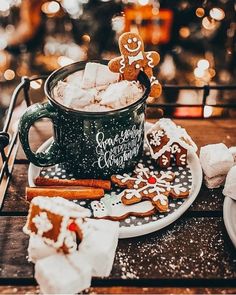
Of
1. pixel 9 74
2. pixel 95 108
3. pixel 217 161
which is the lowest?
pixel 9 74

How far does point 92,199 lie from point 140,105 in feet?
0.64

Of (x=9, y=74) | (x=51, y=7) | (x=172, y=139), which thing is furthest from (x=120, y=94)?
(x=51, y=7)

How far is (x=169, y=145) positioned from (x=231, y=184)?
0.49 feet

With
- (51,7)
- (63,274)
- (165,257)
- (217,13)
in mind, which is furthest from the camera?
(51,7)

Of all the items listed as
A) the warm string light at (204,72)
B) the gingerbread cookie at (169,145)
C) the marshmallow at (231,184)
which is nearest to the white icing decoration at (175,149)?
the gingerbread cookie at (169,145)

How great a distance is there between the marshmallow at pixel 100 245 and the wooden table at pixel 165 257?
0.04m

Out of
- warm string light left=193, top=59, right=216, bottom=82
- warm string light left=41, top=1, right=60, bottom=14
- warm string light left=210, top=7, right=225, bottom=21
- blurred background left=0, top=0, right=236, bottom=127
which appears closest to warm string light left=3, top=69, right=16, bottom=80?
blurred background left=0, top=0, right=236, bottom=127

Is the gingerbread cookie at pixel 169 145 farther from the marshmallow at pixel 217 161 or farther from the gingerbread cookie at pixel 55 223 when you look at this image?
the gingerbread cookie at pixel 55 223

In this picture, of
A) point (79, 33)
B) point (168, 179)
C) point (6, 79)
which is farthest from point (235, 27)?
point (168, 179)

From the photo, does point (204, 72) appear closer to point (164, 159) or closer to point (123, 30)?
point (123, 30)

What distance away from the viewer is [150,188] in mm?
878

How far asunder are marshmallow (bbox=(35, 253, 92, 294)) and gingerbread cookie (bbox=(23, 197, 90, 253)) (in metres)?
0.02

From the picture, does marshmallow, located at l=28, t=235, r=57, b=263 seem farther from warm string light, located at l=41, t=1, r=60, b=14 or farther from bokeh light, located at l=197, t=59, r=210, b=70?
warm string light, located at l=41, t=1, r=60, b=14

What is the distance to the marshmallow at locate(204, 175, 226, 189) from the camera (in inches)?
36.6
